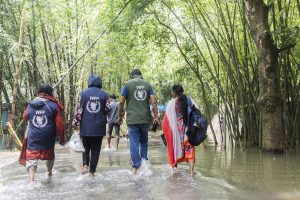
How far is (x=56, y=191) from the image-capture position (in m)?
4.79

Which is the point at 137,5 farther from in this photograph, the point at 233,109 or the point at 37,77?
the point at 37,77

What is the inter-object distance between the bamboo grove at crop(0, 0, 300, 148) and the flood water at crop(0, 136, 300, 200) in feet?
7.20

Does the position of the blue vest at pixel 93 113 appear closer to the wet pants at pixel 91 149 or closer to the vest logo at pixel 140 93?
the wet pants at pixel 91 149

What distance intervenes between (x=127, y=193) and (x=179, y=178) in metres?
1.16

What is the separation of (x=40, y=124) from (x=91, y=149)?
81 cm

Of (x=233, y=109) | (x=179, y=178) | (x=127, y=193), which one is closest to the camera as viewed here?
(x=127, y=193)

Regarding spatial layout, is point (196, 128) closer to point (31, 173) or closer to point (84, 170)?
point (84, 170)

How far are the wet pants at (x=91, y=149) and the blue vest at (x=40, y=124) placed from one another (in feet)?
1.70

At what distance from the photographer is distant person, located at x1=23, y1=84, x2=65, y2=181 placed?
5445 millimetres

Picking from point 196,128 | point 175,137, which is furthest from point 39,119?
point 196,128

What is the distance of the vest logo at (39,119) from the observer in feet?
18.1

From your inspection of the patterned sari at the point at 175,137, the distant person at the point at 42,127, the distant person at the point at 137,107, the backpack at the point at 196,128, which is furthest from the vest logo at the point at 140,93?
the distant person at the point at 42,127

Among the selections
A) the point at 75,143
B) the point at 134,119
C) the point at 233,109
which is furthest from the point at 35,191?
the point at 233,109

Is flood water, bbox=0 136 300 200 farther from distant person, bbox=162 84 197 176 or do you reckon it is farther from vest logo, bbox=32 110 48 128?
vest logo, bbox=32 110 48 128
